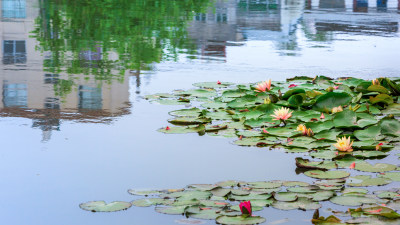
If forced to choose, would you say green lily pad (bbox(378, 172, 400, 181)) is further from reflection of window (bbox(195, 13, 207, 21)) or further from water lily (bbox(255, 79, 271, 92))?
reflection of window (bbox(195, 13, 207, 21))

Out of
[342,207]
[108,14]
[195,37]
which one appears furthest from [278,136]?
[108,14]

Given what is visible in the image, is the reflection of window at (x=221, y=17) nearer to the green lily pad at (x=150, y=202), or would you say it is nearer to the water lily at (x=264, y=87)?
the water lily at (x=264, y=87)

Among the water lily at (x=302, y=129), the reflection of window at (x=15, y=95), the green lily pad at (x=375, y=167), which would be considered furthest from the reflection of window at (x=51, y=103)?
the green lily pad at (x=375, y=167)

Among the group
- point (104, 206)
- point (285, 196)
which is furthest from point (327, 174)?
point (104, 206)

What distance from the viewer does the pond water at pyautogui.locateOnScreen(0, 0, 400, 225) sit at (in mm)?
4281

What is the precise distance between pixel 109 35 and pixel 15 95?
214 inches

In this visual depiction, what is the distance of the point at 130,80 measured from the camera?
8039 mm

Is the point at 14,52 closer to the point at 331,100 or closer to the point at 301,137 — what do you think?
the point at 331,100

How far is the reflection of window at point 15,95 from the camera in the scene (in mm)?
6629

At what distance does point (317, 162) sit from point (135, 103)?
2522 millimetres

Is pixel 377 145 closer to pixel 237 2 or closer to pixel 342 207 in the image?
pixel 342 207

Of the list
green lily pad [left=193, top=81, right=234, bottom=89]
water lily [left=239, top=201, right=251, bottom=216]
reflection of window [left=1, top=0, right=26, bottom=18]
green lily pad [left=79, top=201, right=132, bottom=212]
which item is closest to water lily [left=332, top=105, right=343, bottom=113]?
green lily pad [left=193, top=81, right=234, bottom=89]

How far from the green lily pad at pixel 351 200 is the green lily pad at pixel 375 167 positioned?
0.68 m

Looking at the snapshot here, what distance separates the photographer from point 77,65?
9000 millimetres
